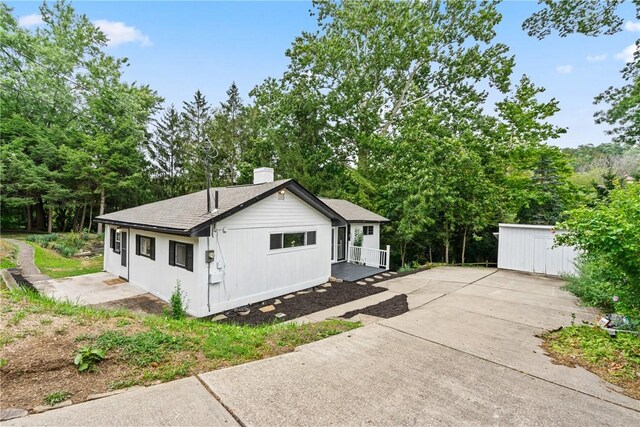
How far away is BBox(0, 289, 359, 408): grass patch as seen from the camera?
2893mm

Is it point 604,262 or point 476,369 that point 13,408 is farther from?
point 604,262

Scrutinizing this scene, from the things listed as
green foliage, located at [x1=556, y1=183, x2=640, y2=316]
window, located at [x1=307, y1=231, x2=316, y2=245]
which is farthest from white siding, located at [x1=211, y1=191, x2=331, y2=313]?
green foliage, located at [x1=556, y1=183, x2=640, y2=316]

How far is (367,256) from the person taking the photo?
13773 millimetres

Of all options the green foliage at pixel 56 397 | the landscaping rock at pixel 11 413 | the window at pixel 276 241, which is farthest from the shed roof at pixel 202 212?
the landscaping rock at pixel 11 413

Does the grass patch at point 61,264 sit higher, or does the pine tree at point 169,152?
the pine tree at point 169,152

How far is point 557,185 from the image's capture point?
14.7m

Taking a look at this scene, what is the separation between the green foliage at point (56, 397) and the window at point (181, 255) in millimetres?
4750

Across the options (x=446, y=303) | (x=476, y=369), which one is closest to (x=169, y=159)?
(x=446, y=303)

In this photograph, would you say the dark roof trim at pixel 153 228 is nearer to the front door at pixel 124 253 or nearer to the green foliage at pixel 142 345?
the front door at pixel 124 253

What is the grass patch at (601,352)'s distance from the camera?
12.2ft

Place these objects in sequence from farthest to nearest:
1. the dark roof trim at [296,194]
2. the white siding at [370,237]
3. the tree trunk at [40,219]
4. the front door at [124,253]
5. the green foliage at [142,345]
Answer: the tree trunk at [40,219], the white siding at [370,237], the front door at [124,253], the dark roof trim at [296,194], the green foliage at [142,345]

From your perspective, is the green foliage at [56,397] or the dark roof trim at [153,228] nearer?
the green foliage at [56,397]

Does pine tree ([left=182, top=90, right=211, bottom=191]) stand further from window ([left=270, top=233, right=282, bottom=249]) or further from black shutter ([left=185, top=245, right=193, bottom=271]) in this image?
black shutter ([left=185, top=245, right=193, bottom=271])

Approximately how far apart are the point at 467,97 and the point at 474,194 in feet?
36.2
